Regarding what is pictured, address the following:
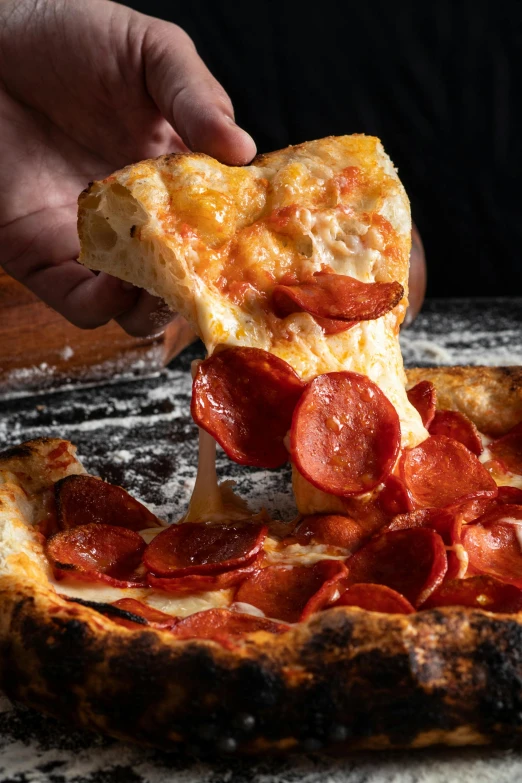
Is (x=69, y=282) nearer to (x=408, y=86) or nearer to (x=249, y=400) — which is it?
(x=249, y=400)

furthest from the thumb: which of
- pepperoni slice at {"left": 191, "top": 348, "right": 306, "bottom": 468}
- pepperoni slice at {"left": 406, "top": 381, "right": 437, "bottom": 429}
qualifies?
pepperoni slice at {"left": 406, "top": 381, "right": 437, "bottom": 429}

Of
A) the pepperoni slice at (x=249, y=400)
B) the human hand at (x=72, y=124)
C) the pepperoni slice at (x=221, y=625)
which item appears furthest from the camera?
the human hand at (x=72, y=124)

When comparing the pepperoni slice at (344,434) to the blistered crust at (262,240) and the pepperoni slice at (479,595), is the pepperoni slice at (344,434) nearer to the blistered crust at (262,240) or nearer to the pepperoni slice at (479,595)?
the blistered crust at (262,240)

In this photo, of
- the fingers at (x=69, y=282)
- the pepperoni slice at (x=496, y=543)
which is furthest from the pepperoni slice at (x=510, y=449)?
the fingers at (x=69, y=282)

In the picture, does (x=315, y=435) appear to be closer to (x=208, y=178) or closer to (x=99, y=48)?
(x=208, y=178)

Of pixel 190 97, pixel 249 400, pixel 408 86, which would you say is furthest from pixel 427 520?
pixel 408 86

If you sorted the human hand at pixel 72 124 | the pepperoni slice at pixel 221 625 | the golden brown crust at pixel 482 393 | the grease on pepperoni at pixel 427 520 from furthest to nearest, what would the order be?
the human hand at pixel 72 124 → the golden brown crust at pixel 482 393 → the grease on pepperoni at pixel 427 520 → the pepperoni slice at pixel 221 625
